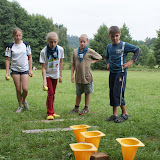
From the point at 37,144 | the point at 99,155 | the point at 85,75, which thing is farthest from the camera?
the point at 85,75

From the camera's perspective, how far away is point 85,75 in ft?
18.4

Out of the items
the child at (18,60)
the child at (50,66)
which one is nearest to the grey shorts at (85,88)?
the child at (50,66)

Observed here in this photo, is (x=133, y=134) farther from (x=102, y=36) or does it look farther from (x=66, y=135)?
(x=102, y=36)

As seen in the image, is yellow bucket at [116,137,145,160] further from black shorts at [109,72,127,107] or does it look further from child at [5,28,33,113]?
child at [5,28,33,113]

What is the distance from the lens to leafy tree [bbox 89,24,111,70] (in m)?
44.8

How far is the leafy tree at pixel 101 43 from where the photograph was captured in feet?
147

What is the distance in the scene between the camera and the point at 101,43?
151ft

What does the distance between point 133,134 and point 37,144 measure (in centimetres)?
172

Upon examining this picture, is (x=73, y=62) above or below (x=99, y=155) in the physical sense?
above

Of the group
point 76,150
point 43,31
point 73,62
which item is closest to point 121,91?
point 73,62

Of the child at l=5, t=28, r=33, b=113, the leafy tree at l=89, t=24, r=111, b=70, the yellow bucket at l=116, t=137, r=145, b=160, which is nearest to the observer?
the yellow bucket at l=116, t=137, r=145, b=160

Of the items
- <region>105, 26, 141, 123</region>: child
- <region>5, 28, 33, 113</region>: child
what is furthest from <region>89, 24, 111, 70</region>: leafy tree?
<region>105, 26, 141, 123</region>: child

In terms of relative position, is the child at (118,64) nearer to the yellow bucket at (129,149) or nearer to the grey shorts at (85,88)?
the grey shorts at (85,88)

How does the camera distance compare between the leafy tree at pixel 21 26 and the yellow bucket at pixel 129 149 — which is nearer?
the yellow bucket at pixel 129 149
